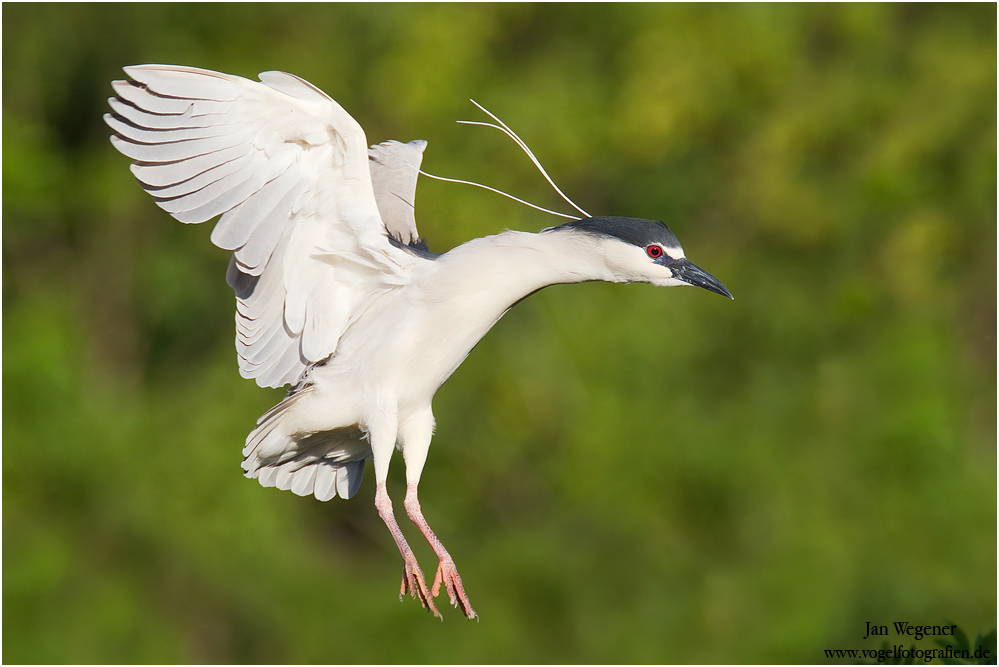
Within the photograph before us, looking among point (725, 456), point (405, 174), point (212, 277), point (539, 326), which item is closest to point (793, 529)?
point (725, 456)

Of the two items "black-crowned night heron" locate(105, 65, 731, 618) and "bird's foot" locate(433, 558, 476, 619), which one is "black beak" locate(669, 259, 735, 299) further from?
"bird's foot" locate(433, 558, 476, 619)

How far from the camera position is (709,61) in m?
12.7

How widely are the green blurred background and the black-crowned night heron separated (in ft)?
20.8

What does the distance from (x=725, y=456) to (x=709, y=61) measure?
178 inches

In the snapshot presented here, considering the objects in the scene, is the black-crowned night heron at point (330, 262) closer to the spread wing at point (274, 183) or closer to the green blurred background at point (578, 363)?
the spread wing at point (274, 183)

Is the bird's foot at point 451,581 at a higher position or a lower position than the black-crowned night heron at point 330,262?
lower

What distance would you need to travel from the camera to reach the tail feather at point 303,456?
3.37 m

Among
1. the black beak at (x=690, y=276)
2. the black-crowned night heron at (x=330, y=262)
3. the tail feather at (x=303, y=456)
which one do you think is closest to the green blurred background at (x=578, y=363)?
the tail feather at (x=303, y=456)

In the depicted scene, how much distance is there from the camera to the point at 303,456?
3.57 meters

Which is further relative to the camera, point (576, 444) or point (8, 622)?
point (576, 444)

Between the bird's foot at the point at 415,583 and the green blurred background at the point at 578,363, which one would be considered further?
the green blurred background at the point at 578,363

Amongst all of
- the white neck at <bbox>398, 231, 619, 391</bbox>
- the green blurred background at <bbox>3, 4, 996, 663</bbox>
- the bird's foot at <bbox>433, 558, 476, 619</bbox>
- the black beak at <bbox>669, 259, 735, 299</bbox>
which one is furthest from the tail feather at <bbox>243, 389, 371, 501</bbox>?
the green blurred background at <bbox>3, 4, 996, 663</bbox>

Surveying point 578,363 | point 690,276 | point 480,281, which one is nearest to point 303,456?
point 480,281

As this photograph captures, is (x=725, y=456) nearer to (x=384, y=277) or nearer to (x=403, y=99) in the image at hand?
(x=403, y=99)
